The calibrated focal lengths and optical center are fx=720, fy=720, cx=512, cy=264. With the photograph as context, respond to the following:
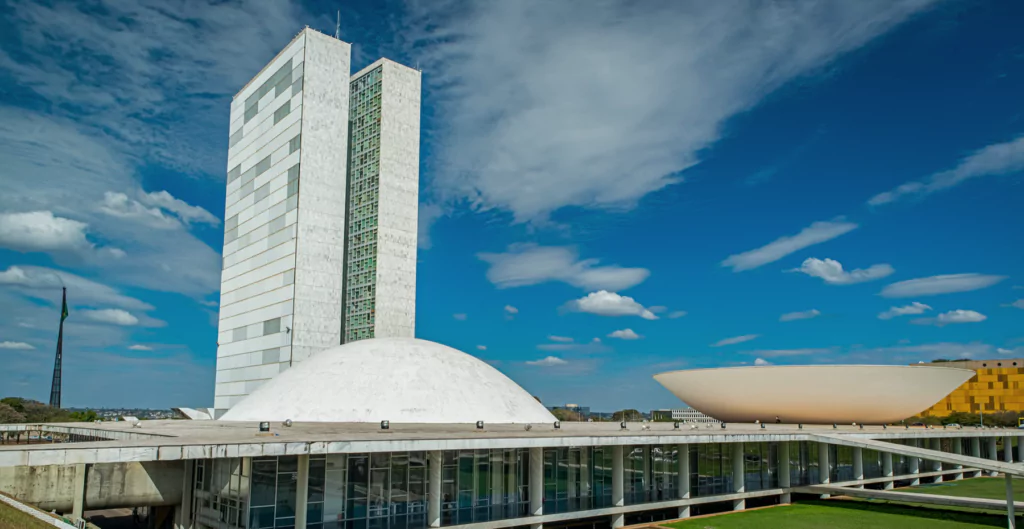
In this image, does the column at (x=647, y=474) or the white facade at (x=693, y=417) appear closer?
the column at (x=647, y=474)

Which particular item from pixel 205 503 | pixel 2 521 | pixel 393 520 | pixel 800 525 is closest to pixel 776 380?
pixel 800 525

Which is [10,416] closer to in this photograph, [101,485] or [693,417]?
[101,485]

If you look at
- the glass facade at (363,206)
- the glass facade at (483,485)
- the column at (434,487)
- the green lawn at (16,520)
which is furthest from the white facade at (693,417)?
the green lawn at (16,520)

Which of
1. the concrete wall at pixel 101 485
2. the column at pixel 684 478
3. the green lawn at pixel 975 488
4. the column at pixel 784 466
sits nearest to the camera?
the concrete wall at pixel 101 485

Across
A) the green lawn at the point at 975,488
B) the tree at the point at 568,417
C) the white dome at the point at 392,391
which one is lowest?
the green lawn at the point at 975,488

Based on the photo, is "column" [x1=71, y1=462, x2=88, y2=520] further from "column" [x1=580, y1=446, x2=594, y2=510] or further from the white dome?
"column" [x1=580, y1=446, x2=594, y2=510]

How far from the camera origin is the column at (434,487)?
21.6 meters

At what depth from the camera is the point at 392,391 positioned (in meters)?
31.9

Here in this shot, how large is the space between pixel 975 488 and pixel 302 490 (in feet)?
118

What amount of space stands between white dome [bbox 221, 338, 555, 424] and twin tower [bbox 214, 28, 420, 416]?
1916 cm

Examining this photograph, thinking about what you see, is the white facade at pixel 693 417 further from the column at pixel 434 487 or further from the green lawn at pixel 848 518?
the column at pixel 434 487

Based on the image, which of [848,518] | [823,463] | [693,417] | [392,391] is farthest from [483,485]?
[693,417]

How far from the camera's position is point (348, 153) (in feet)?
199

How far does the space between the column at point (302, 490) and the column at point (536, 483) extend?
25.6 feet
